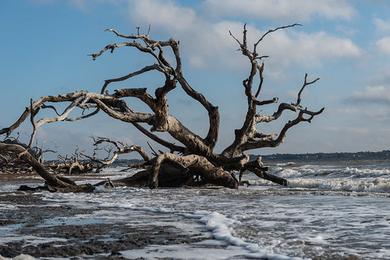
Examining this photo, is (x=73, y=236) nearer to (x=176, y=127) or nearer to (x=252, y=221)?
(x=252, y=221)

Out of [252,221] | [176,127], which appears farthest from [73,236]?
[176,127]

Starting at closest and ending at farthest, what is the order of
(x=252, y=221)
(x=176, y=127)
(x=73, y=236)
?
(x=73, y=236), (x=252, y=221), (x=176, y=127)

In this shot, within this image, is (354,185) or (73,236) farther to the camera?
(354,185)

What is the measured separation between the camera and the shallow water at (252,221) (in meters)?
5.25

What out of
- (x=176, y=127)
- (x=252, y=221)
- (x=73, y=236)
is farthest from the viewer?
(x=176, y=127)

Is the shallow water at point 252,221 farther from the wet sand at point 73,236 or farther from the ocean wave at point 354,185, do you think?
the ocean wave at point 354,185

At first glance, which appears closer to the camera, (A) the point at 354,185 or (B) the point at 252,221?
(B) the point at 252,221

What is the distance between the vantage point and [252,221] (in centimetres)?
757

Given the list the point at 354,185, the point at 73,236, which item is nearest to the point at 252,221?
the point at 73,236

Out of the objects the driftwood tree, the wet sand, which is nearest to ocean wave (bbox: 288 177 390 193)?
the driftwood tree

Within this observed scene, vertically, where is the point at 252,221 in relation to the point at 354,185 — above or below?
below

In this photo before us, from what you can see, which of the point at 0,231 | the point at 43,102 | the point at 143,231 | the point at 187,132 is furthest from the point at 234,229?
the point at 187,132

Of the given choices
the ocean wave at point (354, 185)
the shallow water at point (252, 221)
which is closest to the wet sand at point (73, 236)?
the shallow water at point (252, 221)

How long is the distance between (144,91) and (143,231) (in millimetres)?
7988
